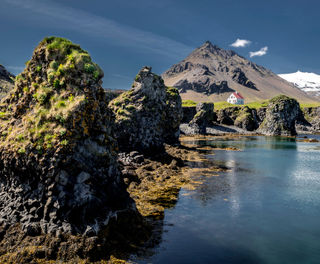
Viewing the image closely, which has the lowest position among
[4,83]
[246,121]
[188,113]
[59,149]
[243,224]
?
[243,224]

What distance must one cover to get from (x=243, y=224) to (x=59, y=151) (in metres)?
15.9

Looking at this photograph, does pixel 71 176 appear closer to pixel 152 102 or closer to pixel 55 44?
pixel 55 44

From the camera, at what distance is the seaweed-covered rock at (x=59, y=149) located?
51.5 feet

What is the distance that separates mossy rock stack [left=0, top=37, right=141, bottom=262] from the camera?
15.7 meters

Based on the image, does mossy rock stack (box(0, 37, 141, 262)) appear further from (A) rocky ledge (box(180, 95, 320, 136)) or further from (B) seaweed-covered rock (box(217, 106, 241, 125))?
(B) seaweed-covered rock (box(217, 106, 241, 125))

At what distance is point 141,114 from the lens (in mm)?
Result: 51219

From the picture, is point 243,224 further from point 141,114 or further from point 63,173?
point 141,114

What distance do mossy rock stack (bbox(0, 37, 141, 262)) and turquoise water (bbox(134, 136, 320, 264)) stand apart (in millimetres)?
4707

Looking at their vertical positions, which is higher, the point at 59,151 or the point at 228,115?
the point at 228,115

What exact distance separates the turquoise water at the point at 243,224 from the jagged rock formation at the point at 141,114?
16.9 m

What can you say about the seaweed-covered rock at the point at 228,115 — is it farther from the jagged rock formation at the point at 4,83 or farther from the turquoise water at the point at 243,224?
the turquoise water at the point at 243,224

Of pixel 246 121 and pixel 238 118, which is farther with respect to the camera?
pixel 238 118

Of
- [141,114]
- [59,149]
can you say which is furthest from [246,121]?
[59,149]

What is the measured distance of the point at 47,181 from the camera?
51.6 feet
